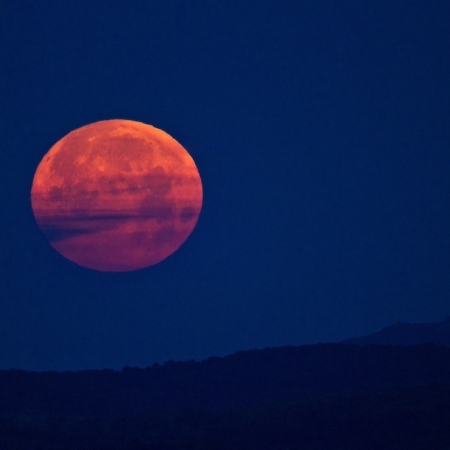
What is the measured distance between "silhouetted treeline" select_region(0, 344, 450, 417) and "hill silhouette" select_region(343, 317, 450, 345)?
1496cm

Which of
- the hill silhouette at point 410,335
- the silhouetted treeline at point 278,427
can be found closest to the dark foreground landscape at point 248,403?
the silhouetted treeline at point 278,427

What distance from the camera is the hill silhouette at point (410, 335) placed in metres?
77.7

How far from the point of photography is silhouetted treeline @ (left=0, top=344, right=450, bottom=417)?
57.2m

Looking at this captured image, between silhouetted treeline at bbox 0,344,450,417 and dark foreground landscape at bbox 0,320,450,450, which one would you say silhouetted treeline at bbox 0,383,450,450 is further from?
silhouetted treeline at bbox 0,344,450,417

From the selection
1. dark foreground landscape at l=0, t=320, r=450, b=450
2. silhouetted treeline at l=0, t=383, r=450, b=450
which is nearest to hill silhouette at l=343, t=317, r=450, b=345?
dark foreground landscape at l=0, t=320, r=450, b=450

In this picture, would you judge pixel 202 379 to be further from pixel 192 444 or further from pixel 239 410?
pixel 192 444

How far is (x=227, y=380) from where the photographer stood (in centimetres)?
6056

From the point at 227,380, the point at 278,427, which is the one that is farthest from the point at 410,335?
the point at 278,427

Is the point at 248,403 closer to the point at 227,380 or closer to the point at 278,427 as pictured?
the point at 227,380

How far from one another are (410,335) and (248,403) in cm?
2657

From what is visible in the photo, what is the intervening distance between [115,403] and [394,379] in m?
15.5

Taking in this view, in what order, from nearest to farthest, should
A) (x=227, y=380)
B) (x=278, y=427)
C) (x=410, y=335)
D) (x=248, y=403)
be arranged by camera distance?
(x=278, y=427) < (x=248, y=403) < (x=227, y=380) < (x=410, y=335)

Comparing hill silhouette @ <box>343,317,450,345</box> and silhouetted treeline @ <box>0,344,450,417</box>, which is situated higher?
hill silhouette @ <box>343,317,450,345</box>

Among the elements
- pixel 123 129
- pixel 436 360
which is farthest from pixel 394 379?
pixel 123 129
